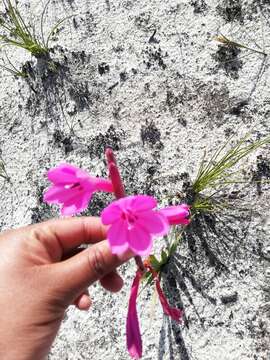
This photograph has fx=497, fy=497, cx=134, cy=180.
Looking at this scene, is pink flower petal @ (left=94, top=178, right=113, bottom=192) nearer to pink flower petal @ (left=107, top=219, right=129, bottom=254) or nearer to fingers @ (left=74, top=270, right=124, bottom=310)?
pink flower petal @ (left=107, top=219, right=129, bottom=254)

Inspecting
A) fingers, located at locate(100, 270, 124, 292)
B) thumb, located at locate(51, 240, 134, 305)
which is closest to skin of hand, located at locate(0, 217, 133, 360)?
thumb, located at locate(51, 240, 134, 305)

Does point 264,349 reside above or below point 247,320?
below

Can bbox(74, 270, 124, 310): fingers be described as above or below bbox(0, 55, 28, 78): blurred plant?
below

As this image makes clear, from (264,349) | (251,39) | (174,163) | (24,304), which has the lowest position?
(264,349)

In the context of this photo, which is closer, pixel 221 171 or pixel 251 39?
pixel 221 171

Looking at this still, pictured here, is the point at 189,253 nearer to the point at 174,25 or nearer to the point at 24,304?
the point at 24,304

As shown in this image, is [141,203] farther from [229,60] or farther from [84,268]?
A: [229,60]

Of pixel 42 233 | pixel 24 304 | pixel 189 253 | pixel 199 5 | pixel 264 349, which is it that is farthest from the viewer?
pixel 199 5

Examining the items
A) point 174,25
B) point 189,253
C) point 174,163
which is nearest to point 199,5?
point 174,25
